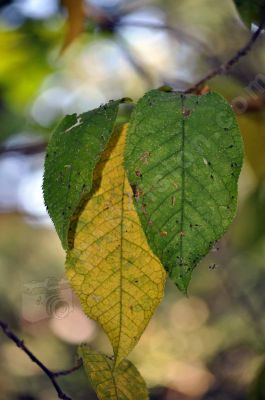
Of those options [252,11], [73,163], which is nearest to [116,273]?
[73,163]

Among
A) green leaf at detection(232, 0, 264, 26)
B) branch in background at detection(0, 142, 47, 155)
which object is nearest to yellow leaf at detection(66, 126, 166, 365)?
green leaf at detection(232, 0, 264, 26)

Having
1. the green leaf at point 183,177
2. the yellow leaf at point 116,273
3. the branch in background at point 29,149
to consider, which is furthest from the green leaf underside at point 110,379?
the branch in background at point 29,149

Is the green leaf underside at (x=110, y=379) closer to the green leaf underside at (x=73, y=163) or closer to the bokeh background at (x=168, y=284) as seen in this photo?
the green leaf underside at (x=73, y=163)

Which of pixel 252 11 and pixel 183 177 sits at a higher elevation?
pixel 252 11

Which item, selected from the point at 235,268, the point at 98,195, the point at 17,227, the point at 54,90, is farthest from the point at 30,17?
the point at 17,227

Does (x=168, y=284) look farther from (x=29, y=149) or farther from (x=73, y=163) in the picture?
(x=73, y=163)
